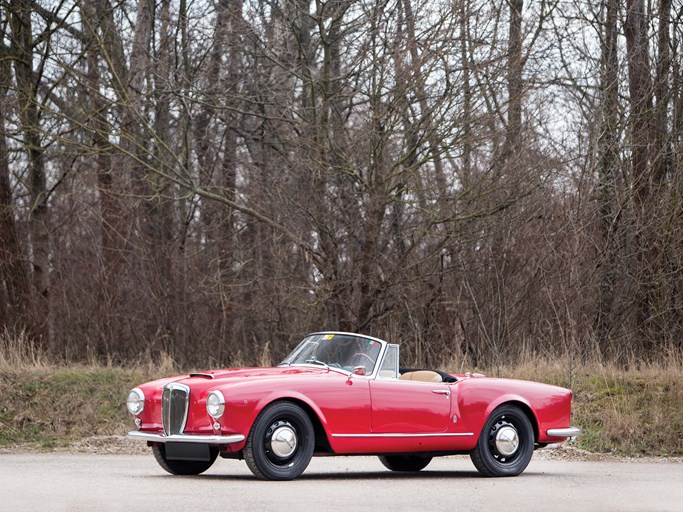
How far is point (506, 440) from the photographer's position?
39.9ft

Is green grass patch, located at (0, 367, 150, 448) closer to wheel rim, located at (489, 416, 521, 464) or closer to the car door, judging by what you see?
the car door

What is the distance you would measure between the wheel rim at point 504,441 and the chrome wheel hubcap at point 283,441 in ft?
7.96

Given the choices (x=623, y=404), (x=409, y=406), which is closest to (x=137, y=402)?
(x=409, y=406)

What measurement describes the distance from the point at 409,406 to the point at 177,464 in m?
2.43

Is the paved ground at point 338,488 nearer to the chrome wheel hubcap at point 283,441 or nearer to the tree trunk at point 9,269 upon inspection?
the chrome wheel hubcap at point 283,441

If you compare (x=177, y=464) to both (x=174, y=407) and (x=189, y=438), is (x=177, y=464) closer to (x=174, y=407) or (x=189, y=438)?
(x=174, y=407)

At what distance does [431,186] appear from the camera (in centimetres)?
2167

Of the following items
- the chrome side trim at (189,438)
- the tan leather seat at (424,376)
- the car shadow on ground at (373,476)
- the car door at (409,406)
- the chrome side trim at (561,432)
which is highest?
the tan leather seat at (424,376)

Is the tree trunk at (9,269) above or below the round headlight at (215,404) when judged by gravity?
above

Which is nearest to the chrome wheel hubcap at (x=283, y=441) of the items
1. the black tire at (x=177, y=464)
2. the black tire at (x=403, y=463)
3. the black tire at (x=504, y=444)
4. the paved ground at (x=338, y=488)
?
the paved ground at (x=338, y=488)

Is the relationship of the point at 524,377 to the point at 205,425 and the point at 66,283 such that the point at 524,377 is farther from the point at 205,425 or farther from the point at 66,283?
the point at 66,283

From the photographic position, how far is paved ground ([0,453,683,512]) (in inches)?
355

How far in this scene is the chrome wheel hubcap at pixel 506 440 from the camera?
12125mm

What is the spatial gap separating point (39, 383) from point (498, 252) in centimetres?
929
